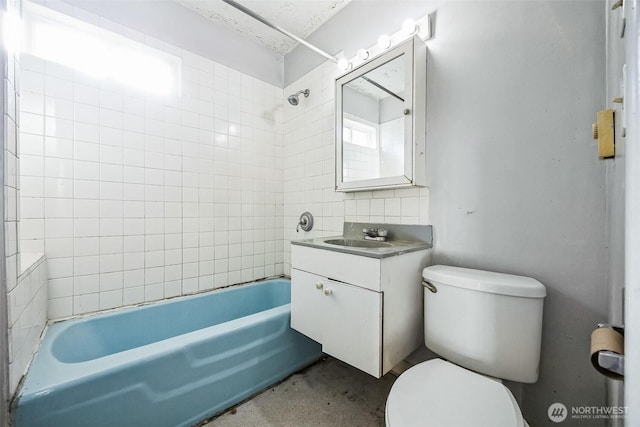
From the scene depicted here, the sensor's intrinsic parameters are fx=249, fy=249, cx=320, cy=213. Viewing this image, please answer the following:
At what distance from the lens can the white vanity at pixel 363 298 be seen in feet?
3.51

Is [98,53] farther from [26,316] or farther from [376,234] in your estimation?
[376,234]

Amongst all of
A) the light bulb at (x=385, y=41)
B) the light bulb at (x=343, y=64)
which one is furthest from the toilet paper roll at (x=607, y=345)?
the light bulb at (x=343, y=64)

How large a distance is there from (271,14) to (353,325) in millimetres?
2171

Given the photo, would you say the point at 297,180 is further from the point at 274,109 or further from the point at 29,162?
the point at 29,162

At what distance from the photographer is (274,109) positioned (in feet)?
7.44

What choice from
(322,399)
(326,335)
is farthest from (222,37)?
(322,399)

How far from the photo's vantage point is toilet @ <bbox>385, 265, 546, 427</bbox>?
28.5 inches

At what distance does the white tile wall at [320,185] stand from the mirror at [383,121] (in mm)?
134

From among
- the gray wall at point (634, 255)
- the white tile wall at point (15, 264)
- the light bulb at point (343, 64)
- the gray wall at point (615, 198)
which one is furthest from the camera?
the light bulb at point (343, 64)

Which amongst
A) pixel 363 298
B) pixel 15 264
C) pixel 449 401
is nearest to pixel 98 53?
pixel 15 264

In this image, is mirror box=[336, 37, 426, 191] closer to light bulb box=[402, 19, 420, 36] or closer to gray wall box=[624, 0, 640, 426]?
light bulb box=[402, 19, 420, 36]

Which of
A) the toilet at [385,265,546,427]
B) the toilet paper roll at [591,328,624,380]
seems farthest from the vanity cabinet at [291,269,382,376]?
the toilet paper roll at [591,328,624,380]

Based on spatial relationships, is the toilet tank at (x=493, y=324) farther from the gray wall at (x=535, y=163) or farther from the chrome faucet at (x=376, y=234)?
the chrome faucet at (x=376, y=234)

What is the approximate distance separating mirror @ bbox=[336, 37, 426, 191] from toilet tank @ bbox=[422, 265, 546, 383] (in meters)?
0.59
